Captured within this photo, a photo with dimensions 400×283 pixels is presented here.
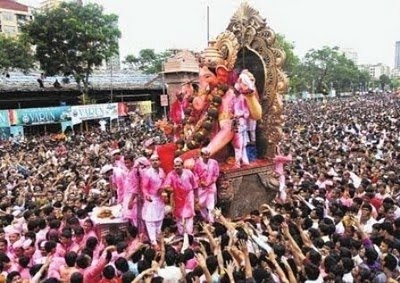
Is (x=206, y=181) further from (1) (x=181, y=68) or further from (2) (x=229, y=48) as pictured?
(1) (x=181, y=68)

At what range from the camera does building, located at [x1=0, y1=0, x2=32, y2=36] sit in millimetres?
44562

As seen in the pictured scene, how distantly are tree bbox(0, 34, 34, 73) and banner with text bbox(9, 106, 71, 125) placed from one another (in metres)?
5.78

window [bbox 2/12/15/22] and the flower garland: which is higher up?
window [bbox 2/12/15/22]

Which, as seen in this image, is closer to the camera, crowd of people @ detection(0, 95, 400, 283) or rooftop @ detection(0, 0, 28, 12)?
crowd of people @ detection(0, 95, 400, 283)

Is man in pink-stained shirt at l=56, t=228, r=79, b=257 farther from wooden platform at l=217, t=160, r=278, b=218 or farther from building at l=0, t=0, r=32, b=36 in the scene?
building at l=0, t=0, r=32, b=36

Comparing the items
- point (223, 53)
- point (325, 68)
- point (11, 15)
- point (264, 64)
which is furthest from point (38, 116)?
point (325, 68)

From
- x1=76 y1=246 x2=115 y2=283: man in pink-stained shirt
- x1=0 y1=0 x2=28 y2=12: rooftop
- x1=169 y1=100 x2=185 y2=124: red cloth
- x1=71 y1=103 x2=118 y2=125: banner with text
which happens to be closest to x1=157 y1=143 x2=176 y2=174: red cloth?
x1=169 y1=100 x2=185 y2=124: red cloth

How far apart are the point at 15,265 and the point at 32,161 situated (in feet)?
28.7

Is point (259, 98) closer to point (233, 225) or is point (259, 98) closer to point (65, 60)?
point (233, 225)

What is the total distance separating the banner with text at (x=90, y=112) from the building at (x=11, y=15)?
28.0 metres

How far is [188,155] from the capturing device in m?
6.74

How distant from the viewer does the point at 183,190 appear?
601 cm

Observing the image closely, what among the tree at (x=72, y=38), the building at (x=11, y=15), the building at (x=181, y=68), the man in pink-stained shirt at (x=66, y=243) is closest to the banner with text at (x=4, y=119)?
the tree at (x=72, y=38)

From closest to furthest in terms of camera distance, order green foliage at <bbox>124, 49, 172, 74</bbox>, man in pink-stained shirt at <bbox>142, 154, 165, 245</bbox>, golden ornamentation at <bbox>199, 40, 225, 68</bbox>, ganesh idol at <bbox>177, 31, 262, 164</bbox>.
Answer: man in pink-stained shirt at <bbox>142, 154, 165, 245</bbox> < ganesh idol at <bbox>177, 31, 262, 164</bbox> < golden ornamentation at <bbox>199, 40, 225, 68</bbox> < green foliage at <bbox>124, 49, 172, 74</bbox>
